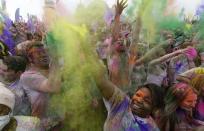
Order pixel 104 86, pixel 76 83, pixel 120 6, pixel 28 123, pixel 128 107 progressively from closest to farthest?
pixel 104 86
pixel 128 107
pixel 28 123
pixel 76 83
pixel 120 6

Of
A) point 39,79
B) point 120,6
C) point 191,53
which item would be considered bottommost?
point 39,79

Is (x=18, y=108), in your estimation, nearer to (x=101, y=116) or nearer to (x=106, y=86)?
(x=101, y=116)

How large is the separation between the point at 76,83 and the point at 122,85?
0.49m

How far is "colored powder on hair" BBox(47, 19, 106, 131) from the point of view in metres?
3.37

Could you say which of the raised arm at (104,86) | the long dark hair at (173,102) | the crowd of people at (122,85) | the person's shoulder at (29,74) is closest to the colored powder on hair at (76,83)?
the crowd of people at (122,85)

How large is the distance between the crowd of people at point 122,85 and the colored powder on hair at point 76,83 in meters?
0.05

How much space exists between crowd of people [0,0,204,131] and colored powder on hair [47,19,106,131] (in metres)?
0.05

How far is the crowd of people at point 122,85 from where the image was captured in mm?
3279

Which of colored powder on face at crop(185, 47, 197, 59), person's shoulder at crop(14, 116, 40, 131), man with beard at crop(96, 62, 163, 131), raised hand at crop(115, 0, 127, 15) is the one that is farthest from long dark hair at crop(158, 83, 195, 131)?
colored powder on face at crop(185, 47, 197, 59)

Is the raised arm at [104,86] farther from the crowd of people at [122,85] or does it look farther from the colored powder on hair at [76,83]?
the colored powder on hair at [76,83]

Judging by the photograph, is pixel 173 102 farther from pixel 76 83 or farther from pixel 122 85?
pixel 76 83

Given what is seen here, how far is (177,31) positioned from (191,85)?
2547mm

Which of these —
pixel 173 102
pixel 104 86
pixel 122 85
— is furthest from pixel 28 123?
pixel 173 102

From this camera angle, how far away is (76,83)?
3701 millimetres
